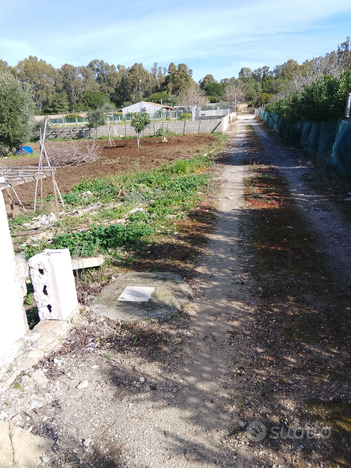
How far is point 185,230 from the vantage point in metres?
7.02

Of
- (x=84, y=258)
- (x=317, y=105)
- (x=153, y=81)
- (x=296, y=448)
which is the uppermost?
(x=153, y=81)

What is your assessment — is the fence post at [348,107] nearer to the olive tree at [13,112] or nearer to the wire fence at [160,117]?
the olive tree at [13,112]

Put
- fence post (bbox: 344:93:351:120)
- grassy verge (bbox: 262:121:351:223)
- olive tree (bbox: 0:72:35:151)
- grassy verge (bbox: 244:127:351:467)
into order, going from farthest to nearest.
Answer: olive tree (bbox: 0:72:35:151), fence post (bbox: 344:93:351:120), grassy verge (bbox: 262:121:351:223), grassy verge (bbox: 244:127:351:467)

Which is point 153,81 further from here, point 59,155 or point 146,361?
point 146,361

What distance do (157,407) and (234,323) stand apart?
1.43 m

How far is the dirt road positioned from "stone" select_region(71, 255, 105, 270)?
1245 mm

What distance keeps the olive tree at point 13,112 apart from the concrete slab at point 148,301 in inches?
902

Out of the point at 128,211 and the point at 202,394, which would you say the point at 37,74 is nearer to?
the point at 128,211

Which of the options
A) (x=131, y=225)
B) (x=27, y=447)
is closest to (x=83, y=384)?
(x=27, y=447)

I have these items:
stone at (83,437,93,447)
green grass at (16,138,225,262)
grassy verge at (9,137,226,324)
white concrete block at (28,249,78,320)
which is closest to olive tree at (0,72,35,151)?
green grass at (16,138,225,262)

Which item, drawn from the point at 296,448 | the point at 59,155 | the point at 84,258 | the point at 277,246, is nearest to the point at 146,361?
the point at 296,448

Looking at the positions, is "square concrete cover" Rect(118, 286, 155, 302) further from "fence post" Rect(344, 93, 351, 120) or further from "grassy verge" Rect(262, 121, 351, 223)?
"fence post" Rect(344, 93, 351, 120)

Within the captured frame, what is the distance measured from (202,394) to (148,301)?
1.65 meters

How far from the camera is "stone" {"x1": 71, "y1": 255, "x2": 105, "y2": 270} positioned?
5090 mm
